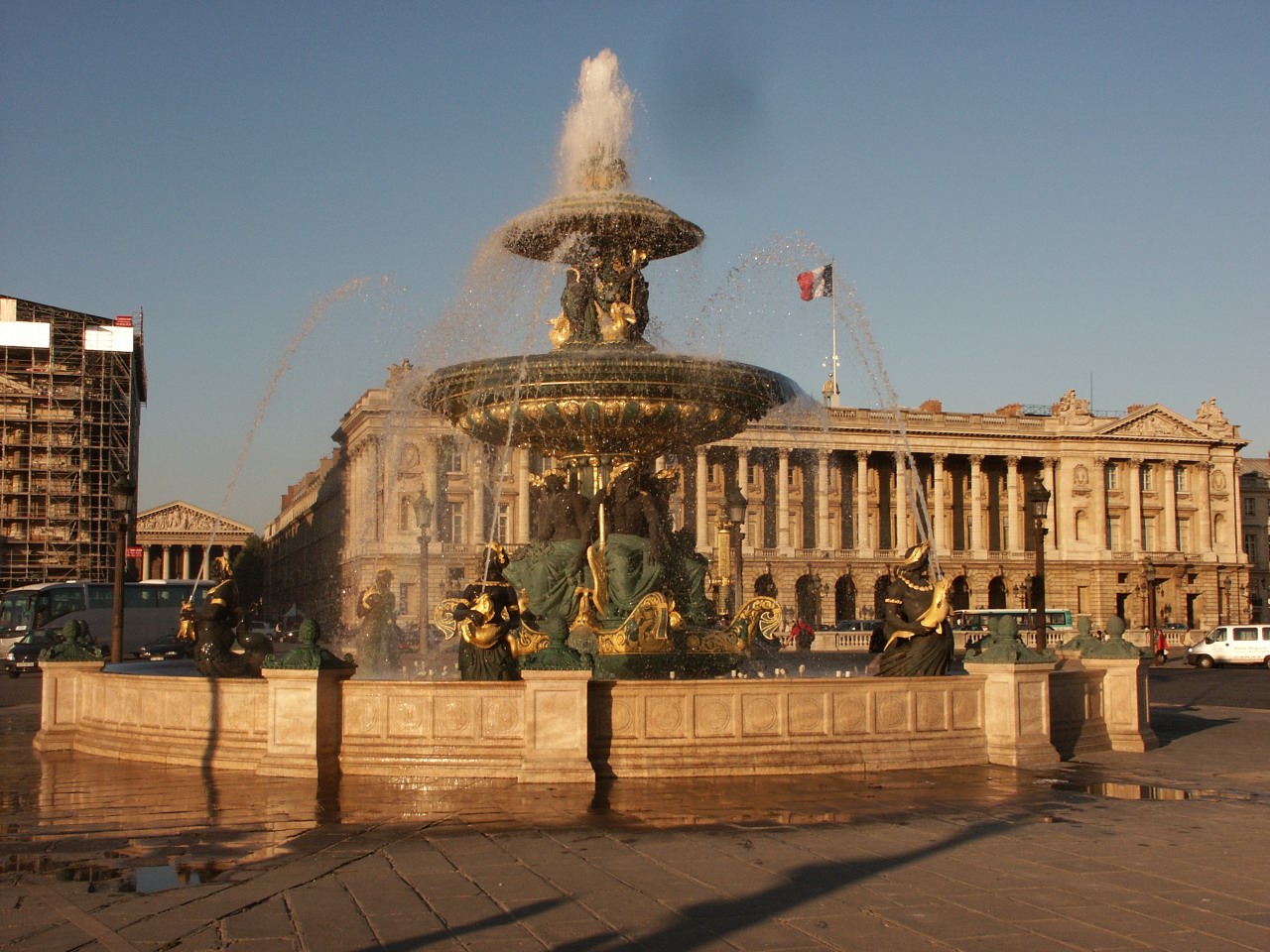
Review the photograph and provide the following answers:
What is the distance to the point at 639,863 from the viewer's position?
25.4 ft

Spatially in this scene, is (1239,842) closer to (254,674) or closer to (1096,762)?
(1096,762)

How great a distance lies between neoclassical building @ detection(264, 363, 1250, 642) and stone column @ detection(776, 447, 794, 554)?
0.12 m

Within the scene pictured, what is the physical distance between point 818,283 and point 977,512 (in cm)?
4451

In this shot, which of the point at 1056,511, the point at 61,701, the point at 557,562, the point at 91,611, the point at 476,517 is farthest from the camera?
the point at 1056,511

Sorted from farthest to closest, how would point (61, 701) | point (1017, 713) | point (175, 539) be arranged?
point (175, 539)
point (61, 701)
point (1017, 713)

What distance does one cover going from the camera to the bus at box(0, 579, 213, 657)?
136 feet

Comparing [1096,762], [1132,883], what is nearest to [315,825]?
[1132,883]

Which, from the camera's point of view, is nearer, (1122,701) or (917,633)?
(917,633)

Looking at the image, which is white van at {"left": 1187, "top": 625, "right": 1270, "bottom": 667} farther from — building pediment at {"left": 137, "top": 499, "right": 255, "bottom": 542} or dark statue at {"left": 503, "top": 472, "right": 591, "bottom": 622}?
building pediment at {"left": 137, "top": 499, "right": 255, "bottom": 542}

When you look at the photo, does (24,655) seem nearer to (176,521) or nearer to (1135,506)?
(1135,506)

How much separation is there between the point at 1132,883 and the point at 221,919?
176 inches

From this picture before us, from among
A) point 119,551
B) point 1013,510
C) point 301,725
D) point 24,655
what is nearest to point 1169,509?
point 1013,510

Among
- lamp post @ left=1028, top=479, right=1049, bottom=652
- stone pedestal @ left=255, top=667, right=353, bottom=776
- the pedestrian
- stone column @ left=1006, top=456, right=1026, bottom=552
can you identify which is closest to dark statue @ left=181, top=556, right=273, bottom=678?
stone pedestal @ left=255, top=667, right=353, bottom=776

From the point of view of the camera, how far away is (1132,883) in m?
7.31
